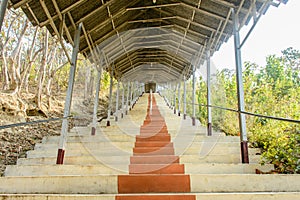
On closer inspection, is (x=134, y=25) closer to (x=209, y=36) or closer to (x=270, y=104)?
(x=209, y=36)

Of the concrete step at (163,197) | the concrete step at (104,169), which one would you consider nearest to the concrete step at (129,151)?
the concrete step at (104,169)

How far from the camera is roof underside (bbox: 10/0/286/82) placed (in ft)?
10.8

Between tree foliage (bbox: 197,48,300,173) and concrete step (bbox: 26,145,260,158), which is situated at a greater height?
tree foliage (bbox: 197,48,300,173)

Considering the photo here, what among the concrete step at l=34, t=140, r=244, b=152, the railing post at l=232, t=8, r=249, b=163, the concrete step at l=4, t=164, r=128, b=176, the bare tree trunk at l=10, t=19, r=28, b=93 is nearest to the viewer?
the concrete step at l=4, t=164, r=128, b=176

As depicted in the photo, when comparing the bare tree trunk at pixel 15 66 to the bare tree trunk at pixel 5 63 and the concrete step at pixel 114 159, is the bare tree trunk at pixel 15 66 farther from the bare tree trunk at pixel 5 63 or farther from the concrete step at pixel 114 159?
the concrete step at pixel 114 159

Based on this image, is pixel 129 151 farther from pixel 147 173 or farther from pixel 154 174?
pixel 154 174

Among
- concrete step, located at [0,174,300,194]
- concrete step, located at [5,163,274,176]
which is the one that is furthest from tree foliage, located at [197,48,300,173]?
concrete step, located at [0,174,300,194]

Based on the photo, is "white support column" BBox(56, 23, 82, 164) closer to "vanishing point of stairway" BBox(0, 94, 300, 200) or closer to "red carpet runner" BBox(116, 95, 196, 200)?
"vanishing point of stairway" BBox(0, 94, 300, 200)

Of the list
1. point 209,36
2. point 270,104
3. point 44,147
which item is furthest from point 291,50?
point 44,147

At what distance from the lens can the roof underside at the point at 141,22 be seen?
3.30 meters

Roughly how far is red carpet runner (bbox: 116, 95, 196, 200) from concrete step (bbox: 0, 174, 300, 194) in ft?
0.08

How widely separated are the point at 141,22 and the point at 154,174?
3.67 metres

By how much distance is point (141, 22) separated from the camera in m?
5.19

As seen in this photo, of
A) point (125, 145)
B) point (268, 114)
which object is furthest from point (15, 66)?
→ point (268, 114)
